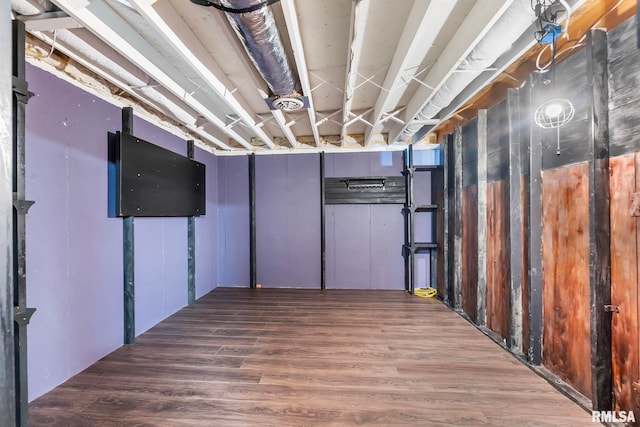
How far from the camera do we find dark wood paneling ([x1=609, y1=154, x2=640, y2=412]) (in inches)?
52.4

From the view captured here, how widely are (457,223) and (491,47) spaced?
1.94m

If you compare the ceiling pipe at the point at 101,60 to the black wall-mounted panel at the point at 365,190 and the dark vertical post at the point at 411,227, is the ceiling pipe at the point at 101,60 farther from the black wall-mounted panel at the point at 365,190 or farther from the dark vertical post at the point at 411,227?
the dark vertical post at the point at 411,227

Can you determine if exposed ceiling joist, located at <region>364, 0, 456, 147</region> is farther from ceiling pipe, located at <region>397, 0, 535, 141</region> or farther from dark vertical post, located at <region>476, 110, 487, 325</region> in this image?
dark vertical post, located at <region>476, 110, 487, 325</region>

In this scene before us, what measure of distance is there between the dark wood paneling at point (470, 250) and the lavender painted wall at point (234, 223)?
3.04m

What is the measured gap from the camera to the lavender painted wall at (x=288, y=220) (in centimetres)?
408

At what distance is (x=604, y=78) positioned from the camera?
144 centimetres

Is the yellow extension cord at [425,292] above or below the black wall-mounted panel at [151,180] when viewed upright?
below

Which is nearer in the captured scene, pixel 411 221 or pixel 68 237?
pixel 68 237

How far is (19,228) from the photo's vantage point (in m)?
1.34

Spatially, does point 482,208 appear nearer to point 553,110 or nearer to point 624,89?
point 553,110

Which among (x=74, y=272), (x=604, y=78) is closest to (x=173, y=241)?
(x=74, y=272)

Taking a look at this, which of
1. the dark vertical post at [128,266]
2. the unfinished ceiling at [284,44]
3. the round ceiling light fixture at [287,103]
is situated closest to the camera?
the unfinished ceiling at [284,44]

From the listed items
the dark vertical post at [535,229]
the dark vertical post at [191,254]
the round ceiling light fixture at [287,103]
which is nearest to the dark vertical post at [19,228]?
the round ceiling light fixture at [287,103]

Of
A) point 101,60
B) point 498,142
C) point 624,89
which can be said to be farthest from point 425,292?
point 101,60
